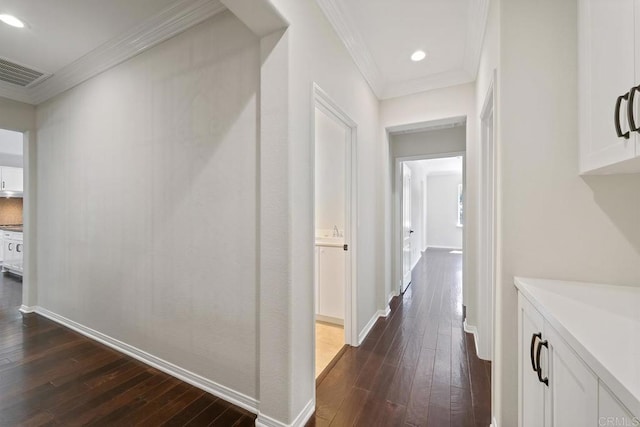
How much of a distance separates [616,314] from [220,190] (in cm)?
207

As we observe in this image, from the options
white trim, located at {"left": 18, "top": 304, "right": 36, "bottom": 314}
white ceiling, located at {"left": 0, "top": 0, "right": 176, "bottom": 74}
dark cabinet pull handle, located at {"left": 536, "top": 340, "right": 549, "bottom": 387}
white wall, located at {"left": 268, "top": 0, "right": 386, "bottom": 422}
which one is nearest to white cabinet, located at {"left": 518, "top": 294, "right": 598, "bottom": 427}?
dark cabinet pull handle, located at {"left": 536, "top": 340, "right": 549, "bottom": 387}

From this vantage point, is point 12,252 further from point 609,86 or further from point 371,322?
point 609,86

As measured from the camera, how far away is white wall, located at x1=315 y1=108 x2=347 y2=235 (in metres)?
3.16

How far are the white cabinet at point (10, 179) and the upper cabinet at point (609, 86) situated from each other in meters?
9.04

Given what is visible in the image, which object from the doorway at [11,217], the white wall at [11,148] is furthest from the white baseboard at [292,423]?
the white wall at [11,148]

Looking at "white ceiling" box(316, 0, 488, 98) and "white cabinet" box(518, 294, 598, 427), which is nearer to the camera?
"white cabinet" box(518, 294, 598, 427)

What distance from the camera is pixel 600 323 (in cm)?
86

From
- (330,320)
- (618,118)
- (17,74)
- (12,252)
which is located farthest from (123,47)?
(12,252)

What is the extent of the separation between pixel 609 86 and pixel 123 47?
335 cm

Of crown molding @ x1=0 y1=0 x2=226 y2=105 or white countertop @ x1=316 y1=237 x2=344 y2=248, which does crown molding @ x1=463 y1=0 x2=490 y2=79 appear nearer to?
crown molding @ x1=0 y1=0 x2=226 y2=105

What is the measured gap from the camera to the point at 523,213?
4.45 feet

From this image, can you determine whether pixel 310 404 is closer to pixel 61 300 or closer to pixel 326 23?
pixel 326 23

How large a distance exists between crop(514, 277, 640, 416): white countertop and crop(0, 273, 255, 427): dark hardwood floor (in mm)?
1766

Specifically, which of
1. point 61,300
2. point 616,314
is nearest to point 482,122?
point 616,314
